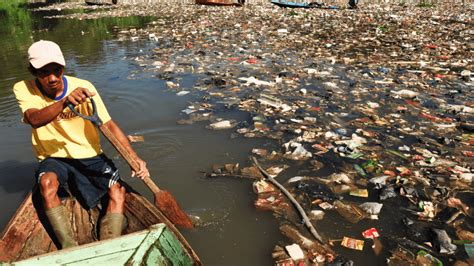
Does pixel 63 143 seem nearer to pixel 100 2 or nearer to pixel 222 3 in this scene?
pixel 222 3

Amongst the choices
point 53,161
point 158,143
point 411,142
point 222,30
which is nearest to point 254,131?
point 158,143

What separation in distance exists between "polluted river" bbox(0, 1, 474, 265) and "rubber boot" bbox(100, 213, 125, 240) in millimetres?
651

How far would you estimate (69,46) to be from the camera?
41.3 ft

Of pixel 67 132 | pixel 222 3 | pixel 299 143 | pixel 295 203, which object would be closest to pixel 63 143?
pixel 67 132

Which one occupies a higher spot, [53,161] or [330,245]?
[53,161]

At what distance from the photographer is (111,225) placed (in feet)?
9.73

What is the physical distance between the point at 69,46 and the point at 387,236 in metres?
12.9

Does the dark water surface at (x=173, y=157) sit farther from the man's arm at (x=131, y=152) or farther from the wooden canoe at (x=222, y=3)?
the wooden canoe at (x=222, y=3)

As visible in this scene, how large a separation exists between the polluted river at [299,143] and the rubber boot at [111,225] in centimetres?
65

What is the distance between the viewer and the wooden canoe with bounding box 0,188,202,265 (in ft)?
7.17

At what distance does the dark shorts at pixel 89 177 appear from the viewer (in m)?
3.11

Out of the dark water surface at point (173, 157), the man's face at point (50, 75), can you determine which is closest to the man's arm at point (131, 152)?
the man's face at point (50, 75)

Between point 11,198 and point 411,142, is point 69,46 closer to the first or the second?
point 11,198

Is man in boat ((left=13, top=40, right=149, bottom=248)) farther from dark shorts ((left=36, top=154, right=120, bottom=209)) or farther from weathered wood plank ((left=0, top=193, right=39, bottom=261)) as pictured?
weathered wood plank ((left=0, top=193, right=39, bottom=261))
